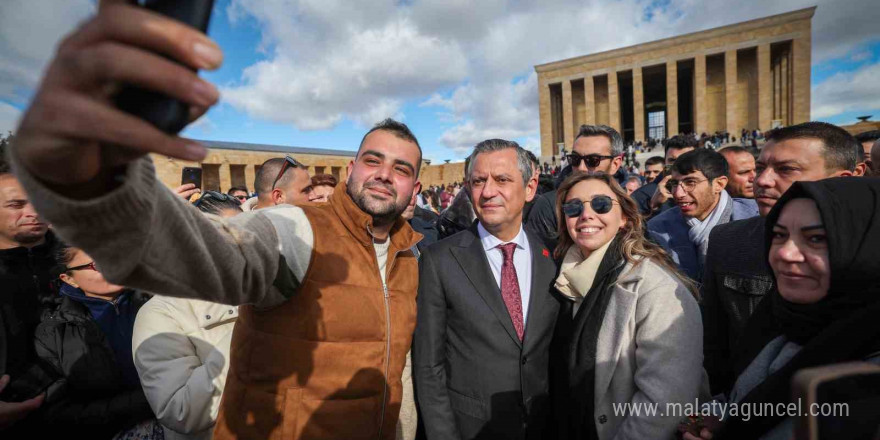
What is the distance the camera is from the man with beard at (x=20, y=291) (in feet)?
6.96

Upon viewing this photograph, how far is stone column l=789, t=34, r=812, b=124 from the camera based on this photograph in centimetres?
2741

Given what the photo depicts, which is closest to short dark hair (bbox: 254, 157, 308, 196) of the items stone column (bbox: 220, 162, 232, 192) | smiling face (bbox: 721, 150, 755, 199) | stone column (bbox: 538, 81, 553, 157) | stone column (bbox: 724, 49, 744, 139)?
smiling face (bbox: 721, 150, 755, 199)

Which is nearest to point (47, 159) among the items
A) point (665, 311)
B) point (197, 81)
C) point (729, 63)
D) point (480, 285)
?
point (197, 81)

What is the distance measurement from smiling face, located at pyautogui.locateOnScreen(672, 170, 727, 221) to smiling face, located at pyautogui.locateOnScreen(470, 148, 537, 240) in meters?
1.86

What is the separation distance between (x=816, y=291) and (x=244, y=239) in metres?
2.16

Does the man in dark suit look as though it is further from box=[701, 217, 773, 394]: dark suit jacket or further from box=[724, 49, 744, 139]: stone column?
box=[724, 49, 744, 139]: stone column

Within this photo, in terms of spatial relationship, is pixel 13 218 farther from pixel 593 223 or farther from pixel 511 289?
pixel 593 223

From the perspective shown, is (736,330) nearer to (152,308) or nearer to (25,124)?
(25,124)

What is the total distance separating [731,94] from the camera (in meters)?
30.2

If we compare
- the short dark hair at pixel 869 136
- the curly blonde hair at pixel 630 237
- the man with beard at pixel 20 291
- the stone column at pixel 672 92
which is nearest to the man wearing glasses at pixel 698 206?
the curly blonde hair at pixel 630 237

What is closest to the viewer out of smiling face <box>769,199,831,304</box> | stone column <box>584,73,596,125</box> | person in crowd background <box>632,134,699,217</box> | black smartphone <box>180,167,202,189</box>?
smiling face <box>769,199,831,304</box>

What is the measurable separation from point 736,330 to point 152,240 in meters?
3.18

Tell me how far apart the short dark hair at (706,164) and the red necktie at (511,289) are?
2197 millimetres

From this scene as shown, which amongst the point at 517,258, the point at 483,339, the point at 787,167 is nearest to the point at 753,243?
the point at 787,167
